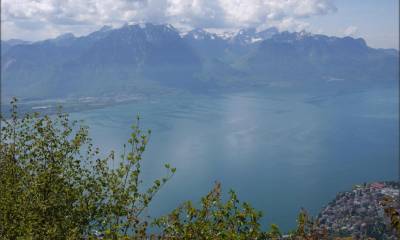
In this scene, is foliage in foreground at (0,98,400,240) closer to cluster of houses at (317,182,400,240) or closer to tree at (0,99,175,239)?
tree at (0,99,175,239)

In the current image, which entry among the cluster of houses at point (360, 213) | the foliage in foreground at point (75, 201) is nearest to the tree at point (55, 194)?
the foliage in foreground at point (75, 201)

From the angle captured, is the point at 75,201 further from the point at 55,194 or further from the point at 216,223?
the point at 216,223

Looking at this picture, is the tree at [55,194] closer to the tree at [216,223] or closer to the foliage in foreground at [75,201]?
the foliage in foreground at [75,201]

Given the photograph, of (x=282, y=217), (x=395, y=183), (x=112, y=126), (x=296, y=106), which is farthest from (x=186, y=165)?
(x=296, y=106)

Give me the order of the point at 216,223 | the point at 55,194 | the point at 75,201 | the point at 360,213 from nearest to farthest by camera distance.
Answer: the point at 216,223 < the point at 55,194 < the point at 75,201 < the point at 360,213

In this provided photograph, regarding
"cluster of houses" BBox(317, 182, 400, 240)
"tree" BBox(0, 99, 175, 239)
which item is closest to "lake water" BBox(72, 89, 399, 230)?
"cluster of houses" BBox(317, 182, 400, 240)

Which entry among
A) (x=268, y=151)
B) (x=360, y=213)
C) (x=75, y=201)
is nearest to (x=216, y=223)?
(x=75, y=201)
